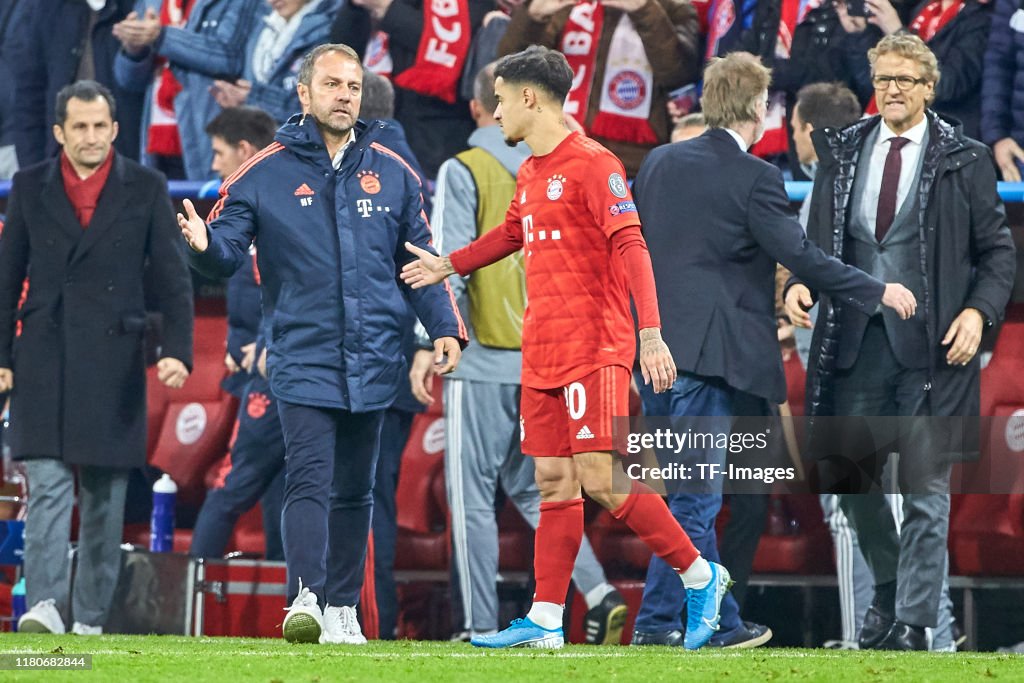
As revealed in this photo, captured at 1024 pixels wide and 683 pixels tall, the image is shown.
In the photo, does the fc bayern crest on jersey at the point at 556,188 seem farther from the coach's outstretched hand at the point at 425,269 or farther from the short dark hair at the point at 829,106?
the short dark hair at the point at 829,106

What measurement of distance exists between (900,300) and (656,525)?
1358 mm

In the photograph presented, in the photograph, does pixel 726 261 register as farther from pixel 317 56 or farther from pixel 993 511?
pixel 993 511

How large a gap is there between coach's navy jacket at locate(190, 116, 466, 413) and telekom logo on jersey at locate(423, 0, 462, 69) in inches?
88.0

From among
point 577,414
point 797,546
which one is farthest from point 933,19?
point 577,414

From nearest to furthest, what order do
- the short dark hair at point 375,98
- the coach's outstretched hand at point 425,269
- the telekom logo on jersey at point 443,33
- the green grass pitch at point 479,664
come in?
the green grass pitch at point 479,664
the coach's outstretched hand at point 425,269
the short dark hair at point 375,98
the telekom logo on jersey at point 443,33

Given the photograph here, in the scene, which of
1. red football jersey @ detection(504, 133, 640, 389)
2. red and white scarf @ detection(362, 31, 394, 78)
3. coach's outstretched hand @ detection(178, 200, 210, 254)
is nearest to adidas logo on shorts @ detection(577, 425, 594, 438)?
red football jersey @ detection(504, 133, 640, 389)

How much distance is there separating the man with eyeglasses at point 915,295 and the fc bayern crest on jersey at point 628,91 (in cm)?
157

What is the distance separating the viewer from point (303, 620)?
5344 millimetres

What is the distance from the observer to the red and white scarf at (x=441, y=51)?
8.02m

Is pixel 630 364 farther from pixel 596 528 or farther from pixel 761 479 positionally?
pixel 596 528

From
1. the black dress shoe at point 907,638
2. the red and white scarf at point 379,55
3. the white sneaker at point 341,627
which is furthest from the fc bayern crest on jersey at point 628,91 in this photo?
the white sneaker at point 341,627

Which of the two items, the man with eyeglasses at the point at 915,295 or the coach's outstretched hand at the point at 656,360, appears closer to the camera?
the coach's outstretched hand at the point at 656,360

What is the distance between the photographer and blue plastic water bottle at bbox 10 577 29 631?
7426 mm

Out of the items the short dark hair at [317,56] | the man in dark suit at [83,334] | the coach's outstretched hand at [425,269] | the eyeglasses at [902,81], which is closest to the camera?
the coach's outstretched hand at [425,269]
